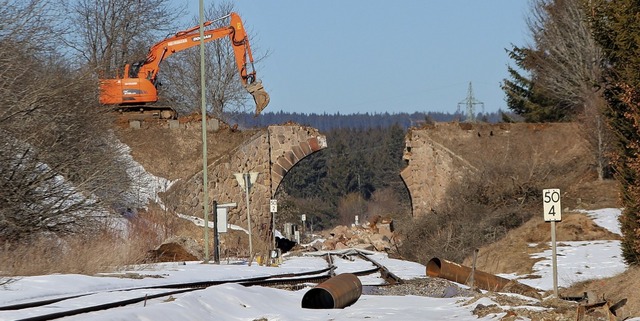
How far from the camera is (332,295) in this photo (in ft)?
55.8

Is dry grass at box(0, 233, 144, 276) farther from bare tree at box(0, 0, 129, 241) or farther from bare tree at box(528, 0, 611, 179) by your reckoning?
bare tree at box(528, 0, 611, 179)

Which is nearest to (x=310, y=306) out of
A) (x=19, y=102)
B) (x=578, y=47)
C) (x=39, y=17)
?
(x=19, y=102)

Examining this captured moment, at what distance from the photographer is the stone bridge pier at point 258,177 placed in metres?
49.9

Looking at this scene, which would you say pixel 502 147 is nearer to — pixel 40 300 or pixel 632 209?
pixel 632 209

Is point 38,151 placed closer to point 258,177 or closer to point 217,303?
point 217,303

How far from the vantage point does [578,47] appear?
182ft

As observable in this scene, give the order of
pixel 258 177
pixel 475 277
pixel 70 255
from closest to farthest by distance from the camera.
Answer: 1. pixel 70 255
2. pixel 475 277
3. pixel 258 177

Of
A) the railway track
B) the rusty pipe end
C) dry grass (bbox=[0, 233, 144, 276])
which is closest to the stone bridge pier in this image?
dry grass (bbox=[0, 233, 144, 276])

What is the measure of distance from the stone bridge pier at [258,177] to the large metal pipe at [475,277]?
69.7ft

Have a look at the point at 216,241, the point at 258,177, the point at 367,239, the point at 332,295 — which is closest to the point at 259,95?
the point at 258,177

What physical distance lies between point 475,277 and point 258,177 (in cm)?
2717

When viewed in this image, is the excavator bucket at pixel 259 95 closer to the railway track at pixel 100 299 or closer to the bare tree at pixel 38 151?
the bare tree at pixel 38 151

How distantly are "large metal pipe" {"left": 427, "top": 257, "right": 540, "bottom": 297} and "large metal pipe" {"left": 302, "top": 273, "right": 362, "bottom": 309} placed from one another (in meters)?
5.95

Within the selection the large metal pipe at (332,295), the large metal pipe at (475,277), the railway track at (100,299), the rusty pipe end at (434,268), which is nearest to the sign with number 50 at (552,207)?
the large metal pipe at (475,277)
